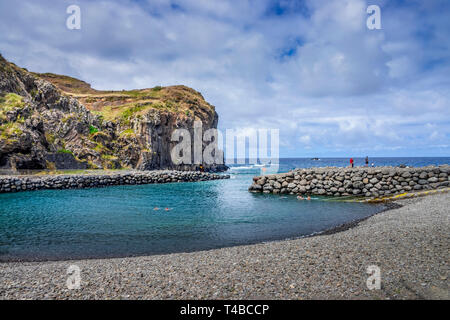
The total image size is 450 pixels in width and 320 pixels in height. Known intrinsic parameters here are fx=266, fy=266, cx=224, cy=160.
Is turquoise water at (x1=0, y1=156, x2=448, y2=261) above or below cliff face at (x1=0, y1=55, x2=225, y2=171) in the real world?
below

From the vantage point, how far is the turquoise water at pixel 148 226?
1165 centimetres

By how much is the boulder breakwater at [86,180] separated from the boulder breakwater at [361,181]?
2403 cm

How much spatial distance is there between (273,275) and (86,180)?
40799 millimetres

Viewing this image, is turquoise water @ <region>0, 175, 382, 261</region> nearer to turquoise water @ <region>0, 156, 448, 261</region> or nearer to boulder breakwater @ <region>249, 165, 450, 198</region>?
turquoise water @ <region>0, 156, 448, 261</region>

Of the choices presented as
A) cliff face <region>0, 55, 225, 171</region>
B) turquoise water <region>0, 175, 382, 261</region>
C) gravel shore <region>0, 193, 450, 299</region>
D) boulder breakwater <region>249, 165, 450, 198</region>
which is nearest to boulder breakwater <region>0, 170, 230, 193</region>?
cliff face <region>0, 55, 225, 171</region>

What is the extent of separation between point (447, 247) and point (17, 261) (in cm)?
1486

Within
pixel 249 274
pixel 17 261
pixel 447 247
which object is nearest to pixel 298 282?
pixel 249 274

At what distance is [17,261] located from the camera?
10172 millimetres

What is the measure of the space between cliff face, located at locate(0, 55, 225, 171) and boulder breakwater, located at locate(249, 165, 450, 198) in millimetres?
41994

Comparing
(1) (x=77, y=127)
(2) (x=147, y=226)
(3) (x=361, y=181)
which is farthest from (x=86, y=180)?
(3) (x=361, y=181)

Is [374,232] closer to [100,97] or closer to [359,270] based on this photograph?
[359,270]

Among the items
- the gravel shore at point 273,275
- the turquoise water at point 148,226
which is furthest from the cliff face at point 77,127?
the gravel shore at point 273,275

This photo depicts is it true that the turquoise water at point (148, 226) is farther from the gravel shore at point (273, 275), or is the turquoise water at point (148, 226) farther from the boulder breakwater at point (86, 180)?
the boulder breakwater at point (86, 180)

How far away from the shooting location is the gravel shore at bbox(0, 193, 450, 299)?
5609 mm
